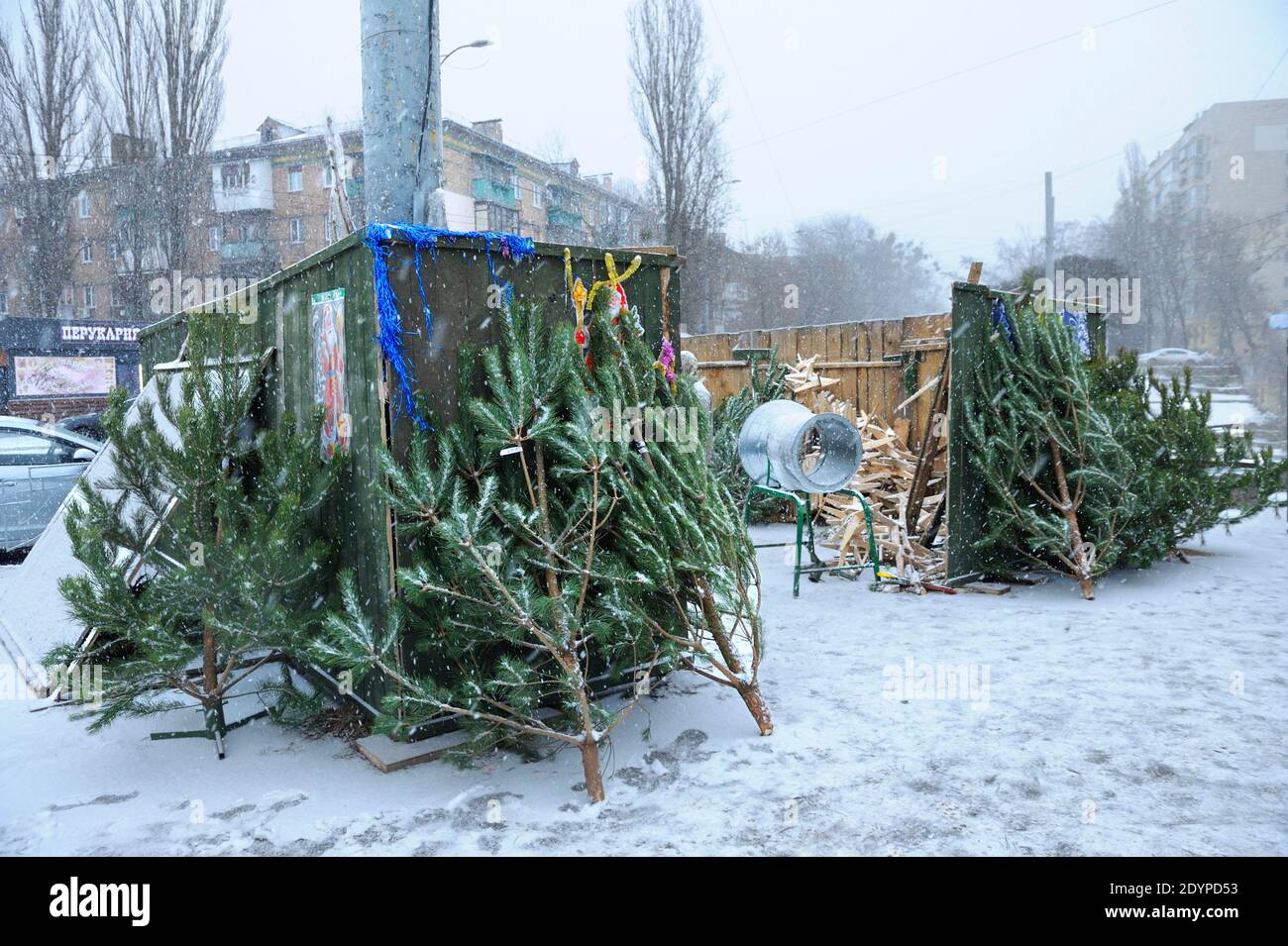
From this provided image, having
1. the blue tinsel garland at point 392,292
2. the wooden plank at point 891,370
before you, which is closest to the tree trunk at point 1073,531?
the wooden plank at point 891,370

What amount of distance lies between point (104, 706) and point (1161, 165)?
188 feet

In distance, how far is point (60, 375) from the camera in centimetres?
2316

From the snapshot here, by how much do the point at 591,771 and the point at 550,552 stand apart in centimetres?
104

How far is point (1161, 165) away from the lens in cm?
4781

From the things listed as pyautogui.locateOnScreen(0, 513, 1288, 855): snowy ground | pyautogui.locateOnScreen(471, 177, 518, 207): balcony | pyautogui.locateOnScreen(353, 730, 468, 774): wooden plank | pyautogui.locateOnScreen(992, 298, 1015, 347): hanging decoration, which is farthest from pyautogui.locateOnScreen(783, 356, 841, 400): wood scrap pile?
pyautogui.locateOnScreen(471, 177, 518, 207): balcony

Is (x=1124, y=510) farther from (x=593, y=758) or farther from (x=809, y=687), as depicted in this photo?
(x=593, y=758)

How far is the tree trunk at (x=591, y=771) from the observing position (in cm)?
382

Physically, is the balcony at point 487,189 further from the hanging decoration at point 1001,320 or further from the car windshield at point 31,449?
the hanging decoration at point 1001,320

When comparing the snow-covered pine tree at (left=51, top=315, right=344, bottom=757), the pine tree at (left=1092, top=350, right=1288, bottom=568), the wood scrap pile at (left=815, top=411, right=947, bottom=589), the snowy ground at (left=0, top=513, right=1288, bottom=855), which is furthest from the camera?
the wood scrap pile at (left=815, top=411, right=947, bottom=589)

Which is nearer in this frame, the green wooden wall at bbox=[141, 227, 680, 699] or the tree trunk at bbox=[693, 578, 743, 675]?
the green wooden wall at bbox=[141, 227, 680, 699]

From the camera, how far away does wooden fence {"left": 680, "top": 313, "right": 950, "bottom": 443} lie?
12094 millimetres

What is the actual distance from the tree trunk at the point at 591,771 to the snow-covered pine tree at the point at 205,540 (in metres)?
1.58

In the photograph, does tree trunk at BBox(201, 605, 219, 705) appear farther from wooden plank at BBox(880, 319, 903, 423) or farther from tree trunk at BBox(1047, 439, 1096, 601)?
wooden plank at BBox(880, 319, 903, 423)
